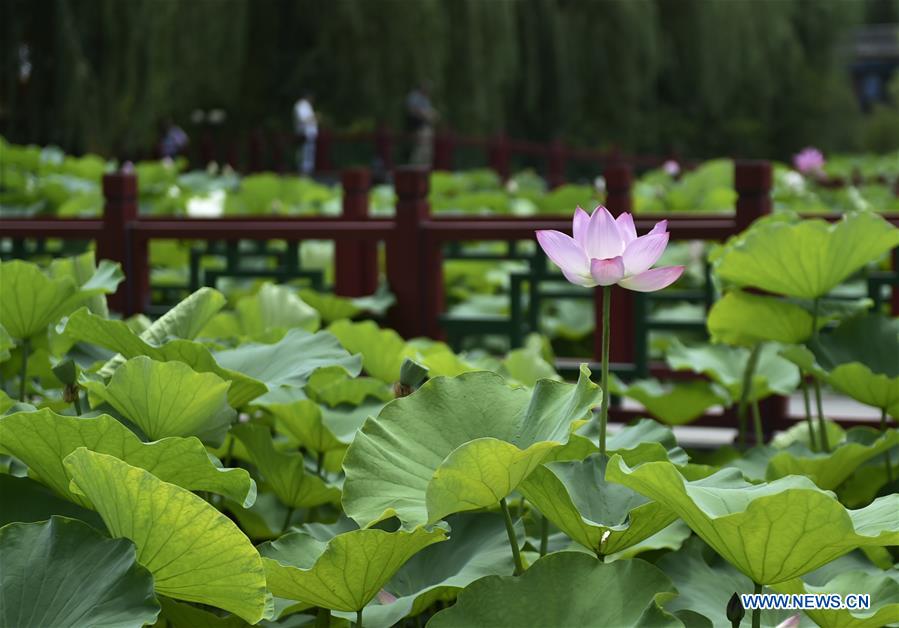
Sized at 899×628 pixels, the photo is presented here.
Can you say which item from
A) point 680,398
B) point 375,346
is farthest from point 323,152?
point 375,346

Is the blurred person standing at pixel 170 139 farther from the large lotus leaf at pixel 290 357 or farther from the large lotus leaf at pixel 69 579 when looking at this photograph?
the large lotus leaf at pixel 69 579

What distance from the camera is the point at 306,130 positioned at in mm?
11281

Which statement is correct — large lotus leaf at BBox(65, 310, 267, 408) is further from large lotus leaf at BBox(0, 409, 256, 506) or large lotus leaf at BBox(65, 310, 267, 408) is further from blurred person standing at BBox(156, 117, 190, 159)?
blurred person standing at BBox(156, 117, 190, 159)

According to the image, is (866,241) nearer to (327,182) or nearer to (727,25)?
(327,182)

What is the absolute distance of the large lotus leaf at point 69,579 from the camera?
0.97 meters

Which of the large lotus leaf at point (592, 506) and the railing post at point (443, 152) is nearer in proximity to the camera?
the large lotus leaf at point (592, 506)

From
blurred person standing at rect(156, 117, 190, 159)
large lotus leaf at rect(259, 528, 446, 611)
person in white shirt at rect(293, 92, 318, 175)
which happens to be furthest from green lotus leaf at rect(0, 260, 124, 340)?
person in white shirt at rect(293, 92, 318, 175)

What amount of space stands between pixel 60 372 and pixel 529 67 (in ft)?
40.4

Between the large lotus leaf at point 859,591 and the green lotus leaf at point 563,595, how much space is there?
125 mm

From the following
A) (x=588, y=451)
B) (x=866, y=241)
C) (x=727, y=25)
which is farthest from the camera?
(x=727, y=25)

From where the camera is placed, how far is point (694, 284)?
13.4 feet

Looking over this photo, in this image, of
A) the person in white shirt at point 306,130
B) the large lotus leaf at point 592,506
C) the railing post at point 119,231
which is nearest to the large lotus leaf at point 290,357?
the large lotus leaf at point 592,506

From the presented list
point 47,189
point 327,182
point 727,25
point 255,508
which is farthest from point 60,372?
point 727,25

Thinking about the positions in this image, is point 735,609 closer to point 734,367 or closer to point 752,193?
point 734,367
